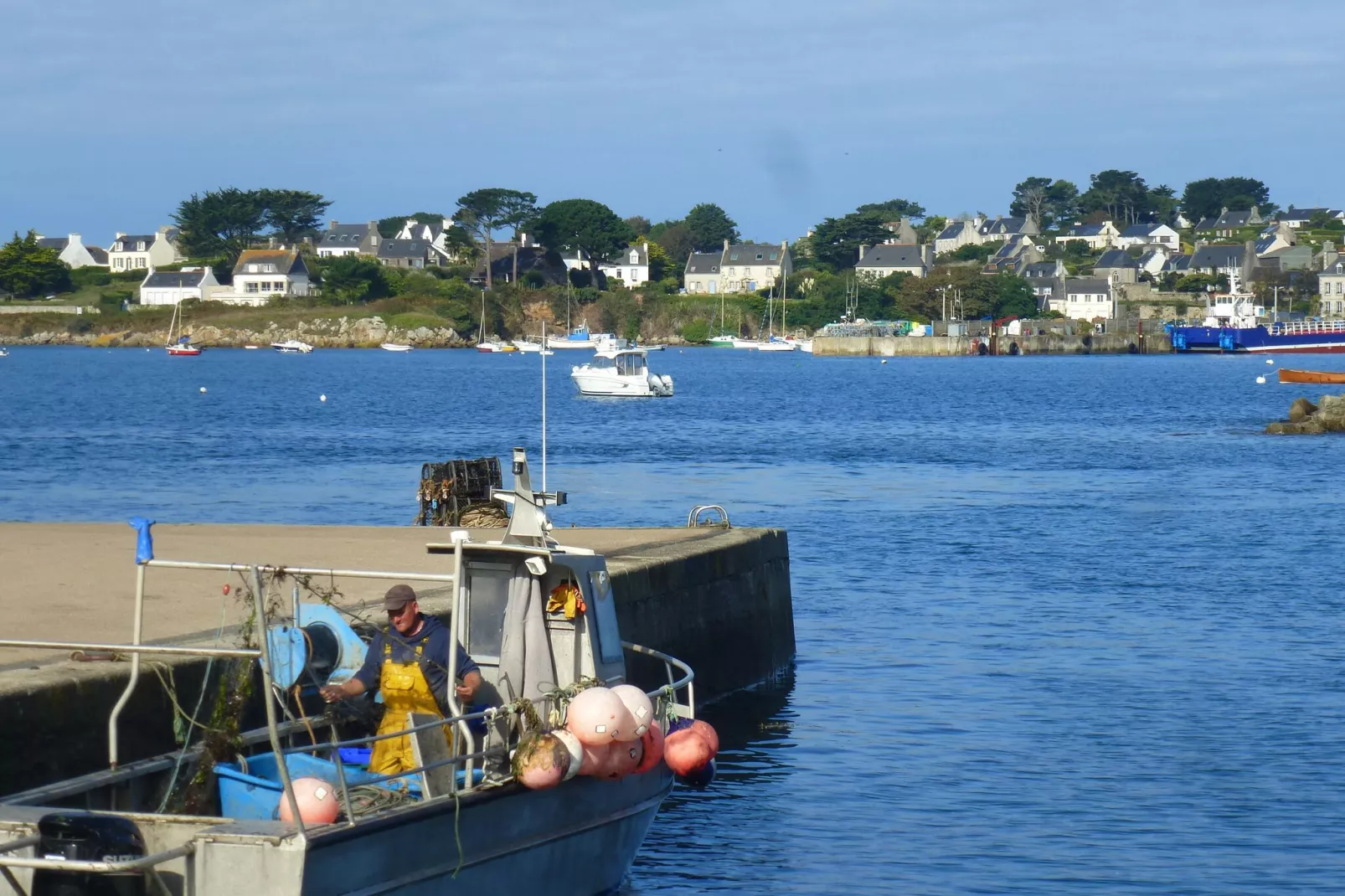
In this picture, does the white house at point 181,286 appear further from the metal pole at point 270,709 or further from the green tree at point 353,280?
the metal pole at point 270,709

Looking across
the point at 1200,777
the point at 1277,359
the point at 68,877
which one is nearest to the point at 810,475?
the point at 1200,777

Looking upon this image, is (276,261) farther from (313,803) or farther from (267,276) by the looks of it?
(313,803)

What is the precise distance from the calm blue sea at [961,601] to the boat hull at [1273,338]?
3012 inches

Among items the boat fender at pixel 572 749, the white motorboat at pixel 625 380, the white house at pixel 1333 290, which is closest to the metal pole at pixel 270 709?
the boat fender at pixel 572 749

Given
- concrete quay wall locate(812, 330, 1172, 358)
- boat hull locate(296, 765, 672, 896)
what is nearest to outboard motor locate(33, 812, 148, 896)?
boat hull locate(296, 765, 672, 896)

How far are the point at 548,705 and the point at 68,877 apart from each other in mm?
3278

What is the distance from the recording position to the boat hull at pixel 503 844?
8391mm

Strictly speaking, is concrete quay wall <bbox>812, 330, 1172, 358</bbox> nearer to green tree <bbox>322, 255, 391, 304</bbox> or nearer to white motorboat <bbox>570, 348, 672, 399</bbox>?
green tree <bbox>322, 255, 391, 304</bbox>

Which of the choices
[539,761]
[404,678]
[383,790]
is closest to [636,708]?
[539,761]

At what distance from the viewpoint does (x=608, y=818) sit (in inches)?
428

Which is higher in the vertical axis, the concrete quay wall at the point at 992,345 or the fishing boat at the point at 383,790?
the concrete quay wall at the point at 992,345

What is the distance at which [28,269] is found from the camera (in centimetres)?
18375

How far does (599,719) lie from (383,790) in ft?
4.56

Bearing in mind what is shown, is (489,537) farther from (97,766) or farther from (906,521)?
(906,521)
